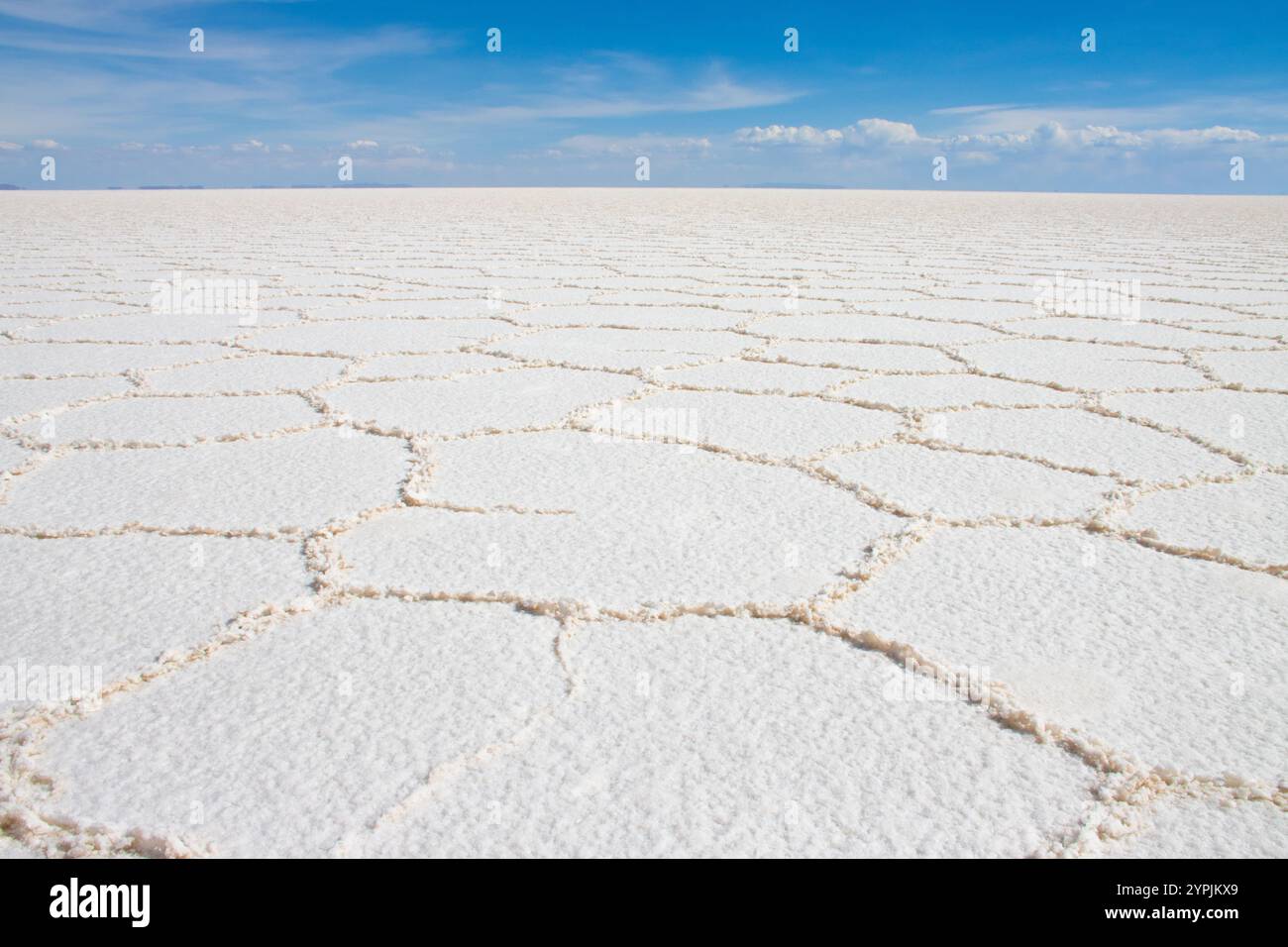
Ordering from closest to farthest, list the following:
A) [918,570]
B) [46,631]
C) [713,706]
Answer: [713,706] → [46,631] → [918,570]

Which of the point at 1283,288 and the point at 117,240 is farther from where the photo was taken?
the point at 117,240

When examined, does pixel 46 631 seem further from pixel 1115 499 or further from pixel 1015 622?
pixel 1115 499

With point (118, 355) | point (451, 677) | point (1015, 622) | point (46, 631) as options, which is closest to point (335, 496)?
point (46, 631)

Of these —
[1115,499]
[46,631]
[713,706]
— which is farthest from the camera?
[1115,499]

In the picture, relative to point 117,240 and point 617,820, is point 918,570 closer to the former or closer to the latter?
point 617,820

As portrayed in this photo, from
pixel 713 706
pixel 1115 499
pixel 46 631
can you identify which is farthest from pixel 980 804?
pixel 46 631
